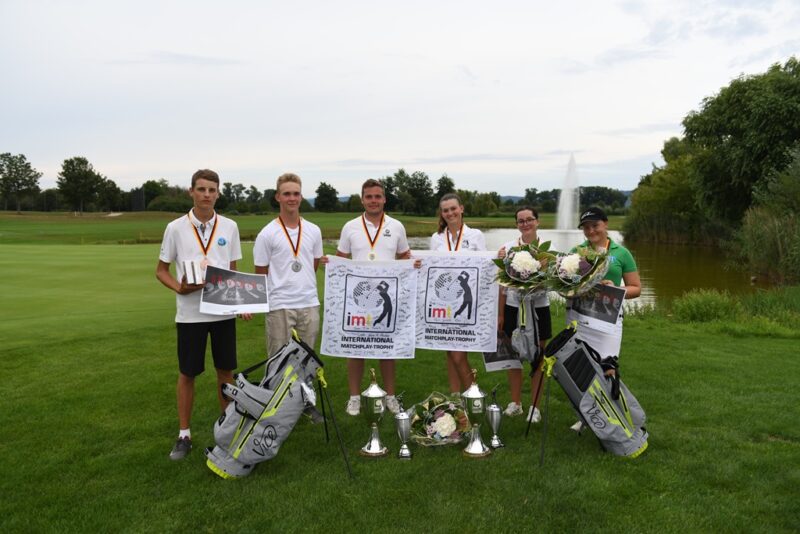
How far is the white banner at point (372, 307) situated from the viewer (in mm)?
5301

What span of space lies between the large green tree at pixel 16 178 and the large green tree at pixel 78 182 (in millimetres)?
13214

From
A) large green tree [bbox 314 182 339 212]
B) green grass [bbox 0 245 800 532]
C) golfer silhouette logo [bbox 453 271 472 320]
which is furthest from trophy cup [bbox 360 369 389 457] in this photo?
large green tree [bbox 314 182 339 212]

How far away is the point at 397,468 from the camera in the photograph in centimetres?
432

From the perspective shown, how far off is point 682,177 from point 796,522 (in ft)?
136

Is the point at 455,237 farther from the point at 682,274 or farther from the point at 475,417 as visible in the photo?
the point at 682,274

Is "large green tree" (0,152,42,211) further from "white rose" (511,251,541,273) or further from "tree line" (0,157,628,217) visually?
"white rose" (511,251,541,273)

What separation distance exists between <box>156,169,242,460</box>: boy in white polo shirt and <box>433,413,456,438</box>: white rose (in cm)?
182

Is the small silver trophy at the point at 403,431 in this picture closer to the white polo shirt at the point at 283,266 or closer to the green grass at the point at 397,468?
the green grass at the point at 397,468

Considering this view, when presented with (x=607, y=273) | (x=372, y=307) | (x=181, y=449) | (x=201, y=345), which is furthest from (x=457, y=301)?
(x=181, y=449)

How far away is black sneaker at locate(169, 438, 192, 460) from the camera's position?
4.53 m

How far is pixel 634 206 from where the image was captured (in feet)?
152

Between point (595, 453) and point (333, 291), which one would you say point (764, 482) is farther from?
point (333, 291)

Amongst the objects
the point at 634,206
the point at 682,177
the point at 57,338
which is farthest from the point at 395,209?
the point at 57,338

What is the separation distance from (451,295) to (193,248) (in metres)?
2.29
